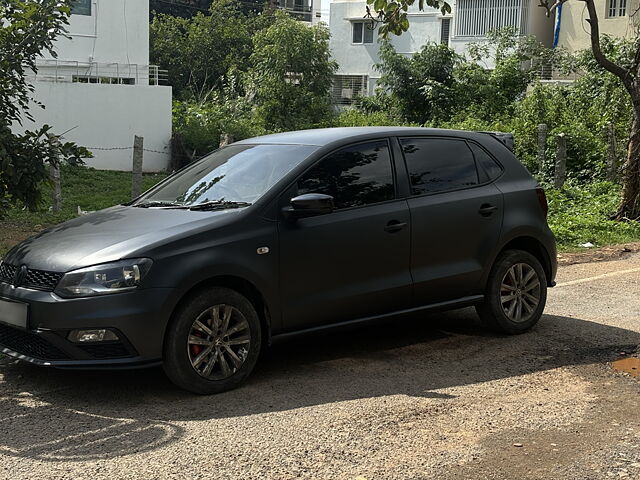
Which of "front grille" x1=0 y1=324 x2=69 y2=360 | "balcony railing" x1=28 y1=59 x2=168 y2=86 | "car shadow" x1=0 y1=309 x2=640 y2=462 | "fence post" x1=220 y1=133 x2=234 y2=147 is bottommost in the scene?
"car shadow" x1=0 y1=309 x2=640 y2=462

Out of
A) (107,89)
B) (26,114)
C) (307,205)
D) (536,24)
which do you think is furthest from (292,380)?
(536,24)

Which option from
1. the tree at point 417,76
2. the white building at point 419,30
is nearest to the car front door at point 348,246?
the tree at point 417,76

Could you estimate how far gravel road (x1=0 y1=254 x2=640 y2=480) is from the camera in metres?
4.81

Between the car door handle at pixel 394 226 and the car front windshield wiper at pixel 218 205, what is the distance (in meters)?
1.09

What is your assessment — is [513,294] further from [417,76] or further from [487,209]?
[417,76]

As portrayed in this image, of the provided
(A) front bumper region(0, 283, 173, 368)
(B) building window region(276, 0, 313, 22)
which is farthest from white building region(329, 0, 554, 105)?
(A) front bumper region(0, 283, 173, 368)

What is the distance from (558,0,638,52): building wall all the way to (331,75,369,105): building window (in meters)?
10.9

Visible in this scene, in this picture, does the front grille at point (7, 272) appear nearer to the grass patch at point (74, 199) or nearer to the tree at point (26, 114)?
the tree at point (26, 114)

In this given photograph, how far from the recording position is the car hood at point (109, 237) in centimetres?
584

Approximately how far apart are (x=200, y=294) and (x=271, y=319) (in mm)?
599

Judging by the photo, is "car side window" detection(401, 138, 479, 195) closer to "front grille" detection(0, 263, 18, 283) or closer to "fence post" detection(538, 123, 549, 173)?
"front grille" detection(0, 263, 18, 283)

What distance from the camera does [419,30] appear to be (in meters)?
43.0

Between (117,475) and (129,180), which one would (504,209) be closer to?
(117,475)

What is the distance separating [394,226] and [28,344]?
105 inches
